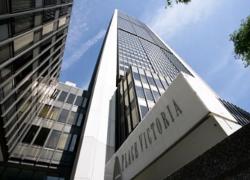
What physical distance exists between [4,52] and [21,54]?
1.87 metres

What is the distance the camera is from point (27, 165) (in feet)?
54.1

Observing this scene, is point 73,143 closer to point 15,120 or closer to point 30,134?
point 30,134

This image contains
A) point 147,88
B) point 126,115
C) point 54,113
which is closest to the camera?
point 126,115

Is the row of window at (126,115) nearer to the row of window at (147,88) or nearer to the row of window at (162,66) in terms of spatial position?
the row of window at (147,88)

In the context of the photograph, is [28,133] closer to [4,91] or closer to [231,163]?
[4,91]

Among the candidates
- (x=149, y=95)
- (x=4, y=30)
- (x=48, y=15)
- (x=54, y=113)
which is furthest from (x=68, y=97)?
(x=4, y=30)

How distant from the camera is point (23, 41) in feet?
40.0

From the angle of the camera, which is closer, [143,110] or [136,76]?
[143,110]

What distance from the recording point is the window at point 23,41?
1141 centimetres

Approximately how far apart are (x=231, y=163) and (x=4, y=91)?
1159 centimetres

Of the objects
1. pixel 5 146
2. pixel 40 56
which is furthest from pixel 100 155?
pixel 40 56

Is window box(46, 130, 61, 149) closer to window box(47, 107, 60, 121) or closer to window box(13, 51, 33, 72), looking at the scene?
window box(47, 107, 60, 121)

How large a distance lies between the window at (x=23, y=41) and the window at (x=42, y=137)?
31.8 feet

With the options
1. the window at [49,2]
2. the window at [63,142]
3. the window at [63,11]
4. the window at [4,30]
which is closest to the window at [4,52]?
the window at [4,30]
